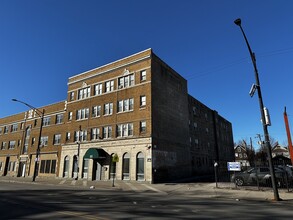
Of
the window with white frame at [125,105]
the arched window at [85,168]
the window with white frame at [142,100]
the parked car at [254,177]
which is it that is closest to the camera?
the parked car at [254,177]

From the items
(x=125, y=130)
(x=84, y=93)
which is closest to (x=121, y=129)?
(x=125, y=130)

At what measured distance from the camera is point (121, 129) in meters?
31.5

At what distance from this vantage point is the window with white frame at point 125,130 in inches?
1204

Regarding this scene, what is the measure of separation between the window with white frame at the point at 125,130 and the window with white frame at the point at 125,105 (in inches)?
84.1

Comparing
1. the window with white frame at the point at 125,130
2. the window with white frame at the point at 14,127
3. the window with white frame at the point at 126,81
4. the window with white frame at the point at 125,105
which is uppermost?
the window with white frame at the point at 126,81

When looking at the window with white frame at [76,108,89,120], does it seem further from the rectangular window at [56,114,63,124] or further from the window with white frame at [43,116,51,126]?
the window with white frame at [43,116,51,126]

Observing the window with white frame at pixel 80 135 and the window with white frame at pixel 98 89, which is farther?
the window with white frame at pixel 98 89

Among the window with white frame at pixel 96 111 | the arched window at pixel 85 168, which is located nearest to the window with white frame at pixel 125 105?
the window with white frame at pixel 96 111

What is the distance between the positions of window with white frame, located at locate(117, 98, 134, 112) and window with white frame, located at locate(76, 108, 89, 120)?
264 inches

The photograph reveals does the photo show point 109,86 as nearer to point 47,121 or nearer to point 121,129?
point 121,129

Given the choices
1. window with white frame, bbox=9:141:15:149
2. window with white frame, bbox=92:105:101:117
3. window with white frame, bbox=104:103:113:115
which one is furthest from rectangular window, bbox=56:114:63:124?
window with white frame, bbox=9:141:15:149

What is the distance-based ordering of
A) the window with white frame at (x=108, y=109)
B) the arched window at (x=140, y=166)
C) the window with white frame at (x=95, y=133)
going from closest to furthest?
the arched window at (x=140, y=166)
the window with white frame at (x=108, y=109)
the window with white frame at (x=95, y=133)

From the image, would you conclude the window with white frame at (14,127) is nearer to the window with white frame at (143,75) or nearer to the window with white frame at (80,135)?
the window with white frame at (80,135)

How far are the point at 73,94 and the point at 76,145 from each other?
8987mm
